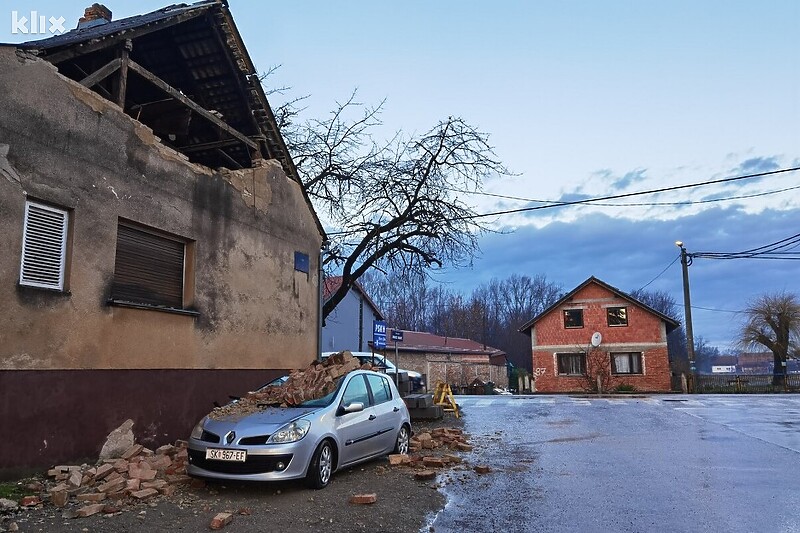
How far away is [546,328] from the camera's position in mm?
43188

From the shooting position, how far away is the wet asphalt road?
611 cm

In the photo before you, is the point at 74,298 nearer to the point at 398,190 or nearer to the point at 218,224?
the point at 218,224

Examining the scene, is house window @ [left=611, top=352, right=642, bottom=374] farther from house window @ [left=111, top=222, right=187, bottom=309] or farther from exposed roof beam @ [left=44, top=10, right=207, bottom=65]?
exposed roof beam @ [left=44, top=10, right=207, bottom=65]

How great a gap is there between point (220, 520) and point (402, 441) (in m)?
4.41

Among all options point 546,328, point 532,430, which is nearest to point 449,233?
point 532,430

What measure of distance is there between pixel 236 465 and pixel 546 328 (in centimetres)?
3834

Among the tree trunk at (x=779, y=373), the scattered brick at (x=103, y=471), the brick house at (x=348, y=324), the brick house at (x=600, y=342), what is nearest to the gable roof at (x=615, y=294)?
the brick house at (x=600, y=342)

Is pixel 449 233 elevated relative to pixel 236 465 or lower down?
elevated

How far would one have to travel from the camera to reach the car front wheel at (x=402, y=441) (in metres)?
9.62

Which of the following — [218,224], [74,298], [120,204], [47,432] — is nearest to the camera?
[47,432]

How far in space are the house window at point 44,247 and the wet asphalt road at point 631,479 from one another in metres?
5.83

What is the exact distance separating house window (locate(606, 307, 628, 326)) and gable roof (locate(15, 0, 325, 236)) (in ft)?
104

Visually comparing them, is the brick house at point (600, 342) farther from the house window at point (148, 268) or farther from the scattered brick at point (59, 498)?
the scattered brick at point (59, 498)

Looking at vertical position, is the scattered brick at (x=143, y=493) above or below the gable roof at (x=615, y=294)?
below
